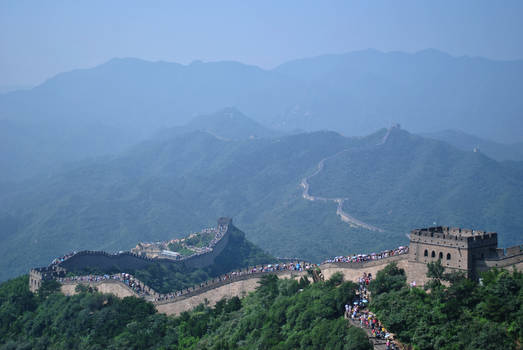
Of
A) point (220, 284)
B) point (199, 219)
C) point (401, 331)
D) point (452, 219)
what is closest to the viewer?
point (401, 331)

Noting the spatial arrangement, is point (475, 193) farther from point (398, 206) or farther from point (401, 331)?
→ point (401, 331)

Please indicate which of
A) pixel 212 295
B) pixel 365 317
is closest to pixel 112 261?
pixel 212 295

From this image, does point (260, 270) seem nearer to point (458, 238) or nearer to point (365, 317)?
point (365, 317)

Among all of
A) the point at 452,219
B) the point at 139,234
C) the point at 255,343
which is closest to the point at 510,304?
the point at 255,343

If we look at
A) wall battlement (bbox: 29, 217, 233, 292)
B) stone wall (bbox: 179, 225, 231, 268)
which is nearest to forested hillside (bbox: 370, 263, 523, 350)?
wall battlement (bbox: 29, 217, 233, 292)

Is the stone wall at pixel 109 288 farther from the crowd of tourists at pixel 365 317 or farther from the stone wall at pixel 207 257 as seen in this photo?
the crowd of tourists at pixel 365 317

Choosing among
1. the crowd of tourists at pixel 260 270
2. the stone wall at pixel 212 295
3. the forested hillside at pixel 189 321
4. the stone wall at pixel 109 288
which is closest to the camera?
the forested hillside at pixel 189 321

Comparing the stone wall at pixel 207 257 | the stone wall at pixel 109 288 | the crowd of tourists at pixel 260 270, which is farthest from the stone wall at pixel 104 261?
the crowd of tourists at pixel 260 270
